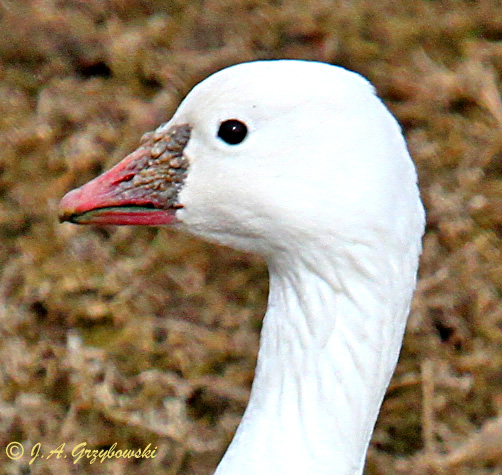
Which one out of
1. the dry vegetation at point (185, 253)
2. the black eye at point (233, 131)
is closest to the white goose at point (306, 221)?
the black eye at point (233, 131)

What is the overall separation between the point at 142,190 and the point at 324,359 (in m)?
0.46

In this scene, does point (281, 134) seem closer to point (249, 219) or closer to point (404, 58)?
point (249, 219)

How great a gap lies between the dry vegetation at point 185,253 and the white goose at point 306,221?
1.14 meters

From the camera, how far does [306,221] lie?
1720 millimetres

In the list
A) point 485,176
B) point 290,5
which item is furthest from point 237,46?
point 485,176

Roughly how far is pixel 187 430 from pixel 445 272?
3.27 ft

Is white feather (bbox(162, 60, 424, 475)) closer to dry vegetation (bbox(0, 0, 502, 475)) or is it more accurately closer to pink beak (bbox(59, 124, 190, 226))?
pink beak (bbox(59, 124, 190, 226))

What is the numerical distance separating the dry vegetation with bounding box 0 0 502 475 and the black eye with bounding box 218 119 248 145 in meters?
1.37

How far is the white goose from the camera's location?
171 cm

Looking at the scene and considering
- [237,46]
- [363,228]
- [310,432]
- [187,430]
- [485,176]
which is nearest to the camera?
[363,228]

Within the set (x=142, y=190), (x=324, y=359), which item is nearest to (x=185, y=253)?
(x=142, y=190)

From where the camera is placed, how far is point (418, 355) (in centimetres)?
316

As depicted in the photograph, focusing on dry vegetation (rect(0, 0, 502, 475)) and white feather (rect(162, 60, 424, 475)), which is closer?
white feather (rect(162, 60, 424, 475))

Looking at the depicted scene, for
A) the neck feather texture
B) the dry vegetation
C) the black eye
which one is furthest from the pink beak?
the dry vegetation
